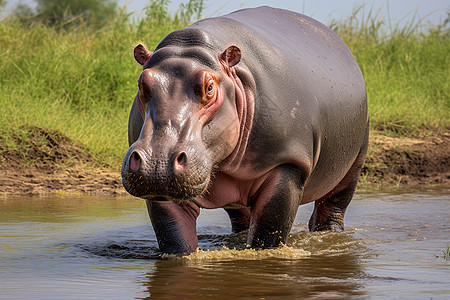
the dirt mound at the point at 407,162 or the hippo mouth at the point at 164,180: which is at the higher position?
the hippo mouth at the point at 164,180

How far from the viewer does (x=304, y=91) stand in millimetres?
4285

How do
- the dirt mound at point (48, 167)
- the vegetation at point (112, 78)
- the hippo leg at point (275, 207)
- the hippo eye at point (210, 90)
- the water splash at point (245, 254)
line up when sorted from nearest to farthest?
the hippo eye at point (210, 90), the water splash at point (245, 254), the hippo leg at point (275, 207), the dirt mound at point (48, 167), the vegetation at point (112, 78)

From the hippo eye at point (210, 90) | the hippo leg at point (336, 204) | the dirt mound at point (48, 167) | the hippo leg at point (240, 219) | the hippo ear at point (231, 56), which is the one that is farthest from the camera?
the dirt mound at point (48, 167)

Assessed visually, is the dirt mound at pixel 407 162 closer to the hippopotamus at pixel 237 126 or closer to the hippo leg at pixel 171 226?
the hippopotamus at pixel 237 126

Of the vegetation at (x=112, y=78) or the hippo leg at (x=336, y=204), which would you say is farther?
the vegetation at (x=112, y=78)

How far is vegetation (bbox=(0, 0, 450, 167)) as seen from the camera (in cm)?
812

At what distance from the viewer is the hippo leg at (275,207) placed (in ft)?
13.3

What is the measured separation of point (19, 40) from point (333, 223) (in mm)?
6642

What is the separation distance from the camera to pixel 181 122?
3416 millimetres

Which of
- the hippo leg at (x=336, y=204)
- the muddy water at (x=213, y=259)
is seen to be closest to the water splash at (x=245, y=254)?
the muddy water at (x=213, y=259)

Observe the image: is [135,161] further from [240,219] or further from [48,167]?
[48,167]

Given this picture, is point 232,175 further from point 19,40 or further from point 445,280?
point 19,40

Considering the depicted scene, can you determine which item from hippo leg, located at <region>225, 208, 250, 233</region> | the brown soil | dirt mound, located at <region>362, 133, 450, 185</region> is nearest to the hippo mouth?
hippo leg, located at <region>225, 208, 250, 233</region>

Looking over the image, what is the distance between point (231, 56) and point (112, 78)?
599 cm
